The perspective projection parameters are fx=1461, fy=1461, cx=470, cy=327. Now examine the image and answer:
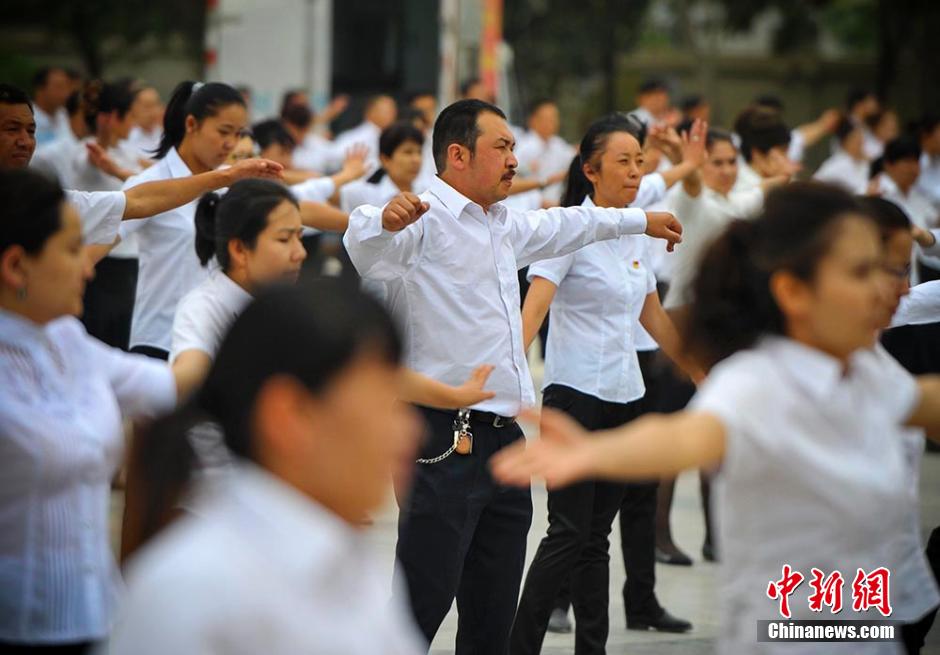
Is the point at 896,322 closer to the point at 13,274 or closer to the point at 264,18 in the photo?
the point at 13,274

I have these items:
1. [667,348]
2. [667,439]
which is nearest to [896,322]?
[667,348]

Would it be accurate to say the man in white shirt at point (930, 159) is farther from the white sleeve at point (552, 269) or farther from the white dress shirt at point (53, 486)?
the white dress shirt at point (53, 486)

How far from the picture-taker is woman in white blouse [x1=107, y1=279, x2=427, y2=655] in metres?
1.74

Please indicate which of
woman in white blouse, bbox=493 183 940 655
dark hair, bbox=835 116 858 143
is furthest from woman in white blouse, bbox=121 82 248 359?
dark hair, bbox=835 116 858 143

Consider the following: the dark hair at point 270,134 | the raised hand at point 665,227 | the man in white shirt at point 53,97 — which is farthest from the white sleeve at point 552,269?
the man in white shirt at point 53,97

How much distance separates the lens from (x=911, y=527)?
325 cm

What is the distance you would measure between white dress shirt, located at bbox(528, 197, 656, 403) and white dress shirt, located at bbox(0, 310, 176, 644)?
2.41 meters

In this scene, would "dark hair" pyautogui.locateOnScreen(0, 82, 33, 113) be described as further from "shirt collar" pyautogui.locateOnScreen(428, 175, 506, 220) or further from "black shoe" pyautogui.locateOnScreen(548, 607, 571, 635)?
"black shoe" pyautogui.locateOnScreen(548, 607, 571, 635)

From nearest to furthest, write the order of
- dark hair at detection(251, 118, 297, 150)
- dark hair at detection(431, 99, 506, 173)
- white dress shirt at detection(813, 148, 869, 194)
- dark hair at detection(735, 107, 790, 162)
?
dark hair at detection(431, 99, 506, 173) < dark hair at detection(735, 107, 790, 162) < dark hair at detection(251, 118, 297, 150) < white dress shirt at detection(813, 148, 869, 194)

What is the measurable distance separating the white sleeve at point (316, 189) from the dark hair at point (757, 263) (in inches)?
152

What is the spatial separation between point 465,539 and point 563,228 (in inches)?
40.1

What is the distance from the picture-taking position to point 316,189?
664cm

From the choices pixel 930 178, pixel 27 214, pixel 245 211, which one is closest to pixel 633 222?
pixel 245 211

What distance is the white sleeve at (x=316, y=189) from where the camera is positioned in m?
6.51
